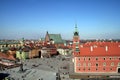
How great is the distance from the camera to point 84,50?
62.7 meters

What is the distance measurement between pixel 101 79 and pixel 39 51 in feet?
220

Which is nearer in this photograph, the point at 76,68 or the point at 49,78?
the point at 49,78

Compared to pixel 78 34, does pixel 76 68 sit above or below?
below

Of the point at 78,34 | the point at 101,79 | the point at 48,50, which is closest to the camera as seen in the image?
the point at 101,79

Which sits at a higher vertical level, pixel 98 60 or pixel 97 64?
pixel 98 60

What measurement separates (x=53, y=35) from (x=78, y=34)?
66314 mm

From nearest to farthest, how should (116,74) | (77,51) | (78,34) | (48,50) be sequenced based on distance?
(116,74), (77,51), (78,34), (48,50)

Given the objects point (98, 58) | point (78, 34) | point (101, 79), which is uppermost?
point (78, 34)

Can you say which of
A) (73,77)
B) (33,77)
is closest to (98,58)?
(73,77)

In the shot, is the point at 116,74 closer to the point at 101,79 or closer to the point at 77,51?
the point at 101,79

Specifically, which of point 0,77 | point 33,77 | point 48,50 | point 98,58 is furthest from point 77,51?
point 48,50

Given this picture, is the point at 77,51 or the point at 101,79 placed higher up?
the point at 77,51

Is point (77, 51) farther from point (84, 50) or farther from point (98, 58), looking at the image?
point (98, 58)

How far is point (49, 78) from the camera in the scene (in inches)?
2239
